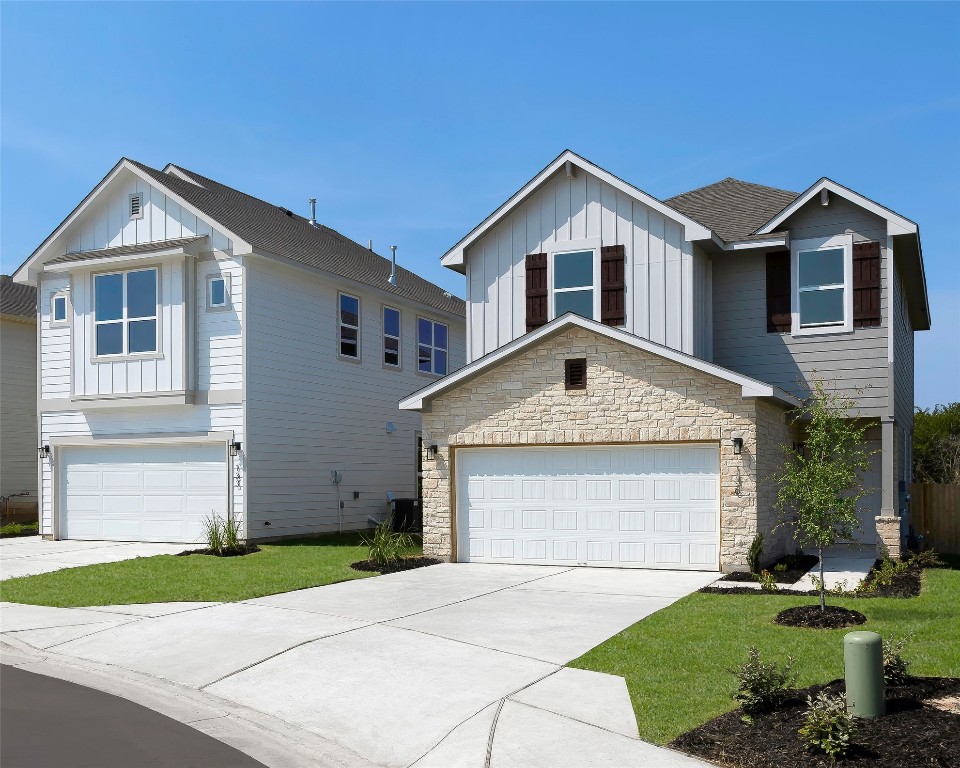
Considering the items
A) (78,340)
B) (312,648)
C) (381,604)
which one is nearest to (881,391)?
(381,604)

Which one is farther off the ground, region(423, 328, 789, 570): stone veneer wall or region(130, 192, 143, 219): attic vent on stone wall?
region(130, 192, 143, 219): attic vent on stone wall

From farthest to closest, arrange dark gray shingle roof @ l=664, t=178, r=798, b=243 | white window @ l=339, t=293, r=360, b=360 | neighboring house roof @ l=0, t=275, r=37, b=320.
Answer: neighboring house roof @ l=0, t=275, r=37, b=320, white window @ l=339, t=293, r=360, b=360, dark gray shingle roof @ l=664, t=178, r=798, b=243

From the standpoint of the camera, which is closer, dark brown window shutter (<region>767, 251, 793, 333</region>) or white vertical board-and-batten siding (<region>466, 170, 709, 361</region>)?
white vertical board-and-batten siding (<region>466, 170, 709, 361</region>)

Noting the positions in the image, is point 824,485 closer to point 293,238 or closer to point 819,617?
point 819,617

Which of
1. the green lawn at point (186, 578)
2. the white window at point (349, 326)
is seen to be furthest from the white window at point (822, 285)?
the white window at point (349, 326)

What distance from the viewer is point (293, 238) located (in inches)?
985

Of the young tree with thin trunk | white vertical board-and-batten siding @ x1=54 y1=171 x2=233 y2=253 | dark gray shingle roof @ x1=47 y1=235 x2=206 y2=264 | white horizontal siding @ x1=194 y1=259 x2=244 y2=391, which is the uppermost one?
white vertical board-and-batten siding @ x1=54 y1=171 x2=233 y2=253

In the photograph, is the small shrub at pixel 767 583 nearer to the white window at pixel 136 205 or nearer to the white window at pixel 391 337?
the white window at pixel 391 337

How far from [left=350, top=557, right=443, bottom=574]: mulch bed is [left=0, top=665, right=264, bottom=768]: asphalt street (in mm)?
7745

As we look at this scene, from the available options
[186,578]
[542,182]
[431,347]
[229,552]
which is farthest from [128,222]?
[186,578]

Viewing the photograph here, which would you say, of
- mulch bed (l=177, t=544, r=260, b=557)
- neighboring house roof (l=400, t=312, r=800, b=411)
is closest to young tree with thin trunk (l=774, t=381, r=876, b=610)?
neighboring house roof (l=400, t=312, r=800, b=411)

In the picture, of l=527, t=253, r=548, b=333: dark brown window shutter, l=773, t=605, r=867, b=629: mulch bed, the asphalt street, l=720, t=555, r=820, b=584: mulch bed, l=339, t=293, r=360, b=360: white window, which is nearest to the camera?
the asphalt street

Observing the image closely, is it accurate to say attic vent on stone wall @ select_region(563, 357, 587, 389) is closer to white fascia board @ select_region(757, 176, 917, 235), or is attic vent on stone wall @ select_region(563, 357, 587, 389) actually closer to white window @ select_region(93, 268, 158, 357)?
white fascia board @ select_region(757, 176, 917, 235)

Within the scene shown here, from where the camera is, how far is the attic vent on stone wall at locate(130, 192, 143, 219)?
23.1 meters
